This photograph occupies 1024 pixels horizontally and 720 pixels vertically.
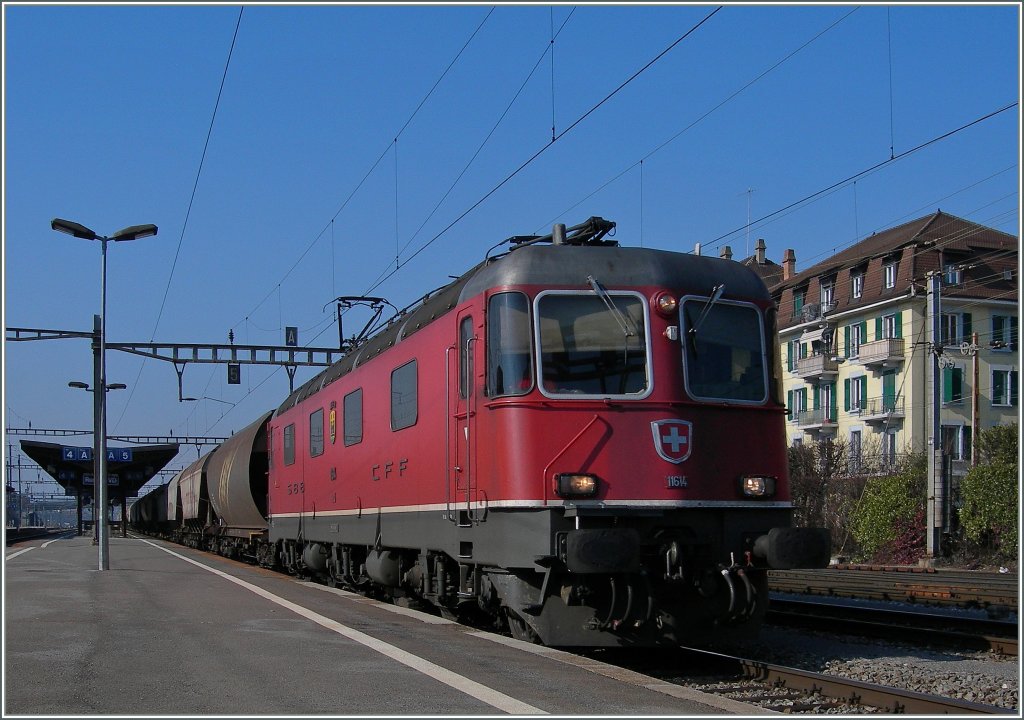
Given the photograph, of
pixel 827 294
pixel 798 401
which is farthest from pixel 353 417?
pixel 798 401

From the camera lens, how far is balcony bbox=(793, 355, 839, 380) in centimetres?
5134

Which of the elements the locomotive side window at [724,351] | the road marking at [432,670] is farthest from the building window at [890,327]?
the locomotive side window at [724,351]

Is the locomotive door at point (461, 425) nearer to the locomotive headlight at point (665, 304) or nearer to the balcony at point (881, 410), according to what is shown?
the locomotive headlight at point (665, 304)

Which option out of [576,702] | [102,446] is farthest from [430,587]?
[102,446]

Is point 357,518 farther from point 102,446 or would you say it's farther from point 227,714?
point 102,446

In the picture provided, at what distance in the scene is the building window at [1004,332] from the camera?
45.9 metres

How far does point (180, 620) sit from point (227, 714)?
5561 millimetres

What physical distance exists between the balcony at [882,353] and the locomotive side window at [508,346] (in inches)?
1573

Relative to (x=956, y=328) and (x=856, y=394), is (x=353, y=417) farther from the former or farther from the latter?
(x=856, y=394)

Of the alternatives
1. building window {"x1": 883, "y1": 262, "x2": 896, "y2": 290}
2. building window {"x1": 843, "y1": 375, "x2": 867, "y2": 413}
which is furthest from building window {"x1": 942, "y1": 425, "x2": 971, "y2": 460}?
building window {"x1": 883, "y1": 262, "x2": 896, "y2": 290}

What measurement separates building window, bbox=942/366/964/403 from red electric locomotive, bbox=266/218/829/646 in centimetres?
3749

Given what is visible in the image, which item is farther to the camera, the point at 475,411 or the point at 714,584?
the point at 475,411

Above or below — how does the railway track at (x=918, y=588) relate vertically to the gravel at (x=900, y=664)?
below

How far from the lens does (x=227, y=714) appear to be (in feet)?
22.7
